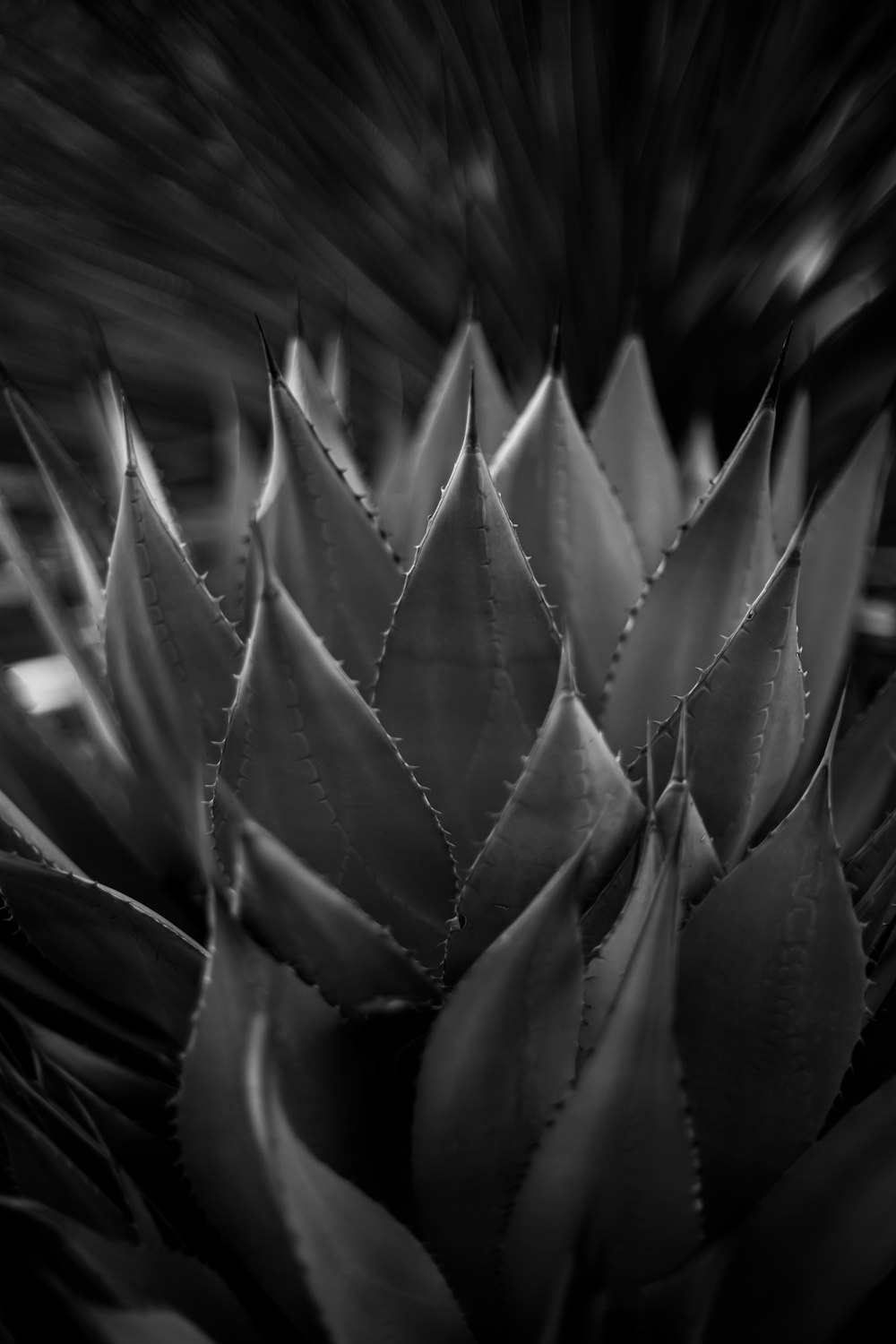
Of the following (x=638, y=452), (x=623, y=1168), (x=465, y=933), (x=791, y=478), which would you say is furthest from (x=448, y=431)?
(x=623, y=1168)

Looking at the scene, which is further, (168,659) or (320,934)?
(168,659)

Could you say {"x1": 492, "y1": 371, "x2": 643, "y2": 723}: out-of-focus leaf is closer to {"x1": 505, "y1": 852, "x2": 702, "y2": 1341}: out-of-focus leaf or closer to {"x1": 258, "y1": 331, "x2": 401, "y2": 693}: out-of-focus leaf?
{"x1": 258, "y1": 331, "x2": 401, "y2": 693}: out-of-focus leaf

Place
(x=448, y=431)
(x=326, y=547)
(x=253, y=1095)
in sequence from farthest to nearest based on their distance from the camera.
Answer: (x=448, y=431), (x=326, y=547), (x=253, y=1095)

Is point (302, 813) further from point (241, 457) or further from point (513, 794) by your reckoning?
point (241, 457)


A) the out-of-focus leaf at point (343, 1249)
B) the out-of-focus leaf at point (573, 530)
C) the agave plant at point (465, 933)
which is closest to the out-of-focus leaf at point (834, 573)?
the agave plant at point (465, 933)

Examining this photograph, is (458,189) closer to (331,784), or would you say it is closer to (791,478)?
(791,478)

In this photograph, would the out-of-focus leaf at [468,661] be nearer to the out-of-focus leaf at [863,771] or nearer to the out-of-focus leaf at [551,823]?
the out-of-focus leaf at [551,823]
